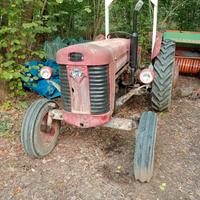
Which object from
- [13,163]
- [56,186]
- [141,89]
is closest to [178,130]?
[141,89]

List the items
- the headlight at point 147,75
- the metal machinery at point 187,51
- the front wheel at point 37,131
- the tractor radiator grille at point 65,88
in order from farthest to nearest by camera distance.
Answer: the metal machinery at point 187,51
the headlight at point 147,75
the front wheel at point 37,131
the tractor radiator grille at point 65,88

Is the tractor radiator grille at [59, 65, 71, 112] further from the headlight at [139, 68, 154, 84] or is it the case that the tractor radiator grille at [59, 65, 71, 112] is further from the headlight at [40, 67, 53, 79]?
the headlight at [139, 68, 154, 84]

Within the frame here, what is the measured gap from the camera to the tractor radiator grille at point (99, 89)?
2416mm

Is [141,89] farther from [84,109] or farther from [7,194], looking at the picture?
[7,194]

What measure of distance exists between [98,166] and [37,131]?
715mm

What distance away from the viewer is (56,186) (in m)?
2.54

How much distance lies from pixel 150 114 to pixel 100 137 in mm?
855

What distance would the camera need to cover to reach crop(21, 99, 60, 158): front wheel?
2.75 m

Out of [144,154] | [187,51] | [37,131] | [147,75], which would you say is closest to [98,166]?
[144,154]

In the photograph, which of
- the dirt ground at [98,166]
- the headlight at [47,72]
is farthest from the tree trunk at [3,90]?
the headlight at [47,72]

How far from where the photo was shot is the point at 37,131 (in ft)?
9.23

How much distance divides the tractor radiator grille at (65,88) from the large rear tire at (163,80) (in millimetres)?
1398

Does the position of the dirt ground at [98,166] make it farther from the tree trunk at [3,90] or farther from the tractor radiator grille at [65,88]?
the tractor radiator grille at [65,88]

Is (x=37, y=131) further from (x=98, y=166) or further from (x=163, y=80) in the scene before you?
(x=163, y=80)
